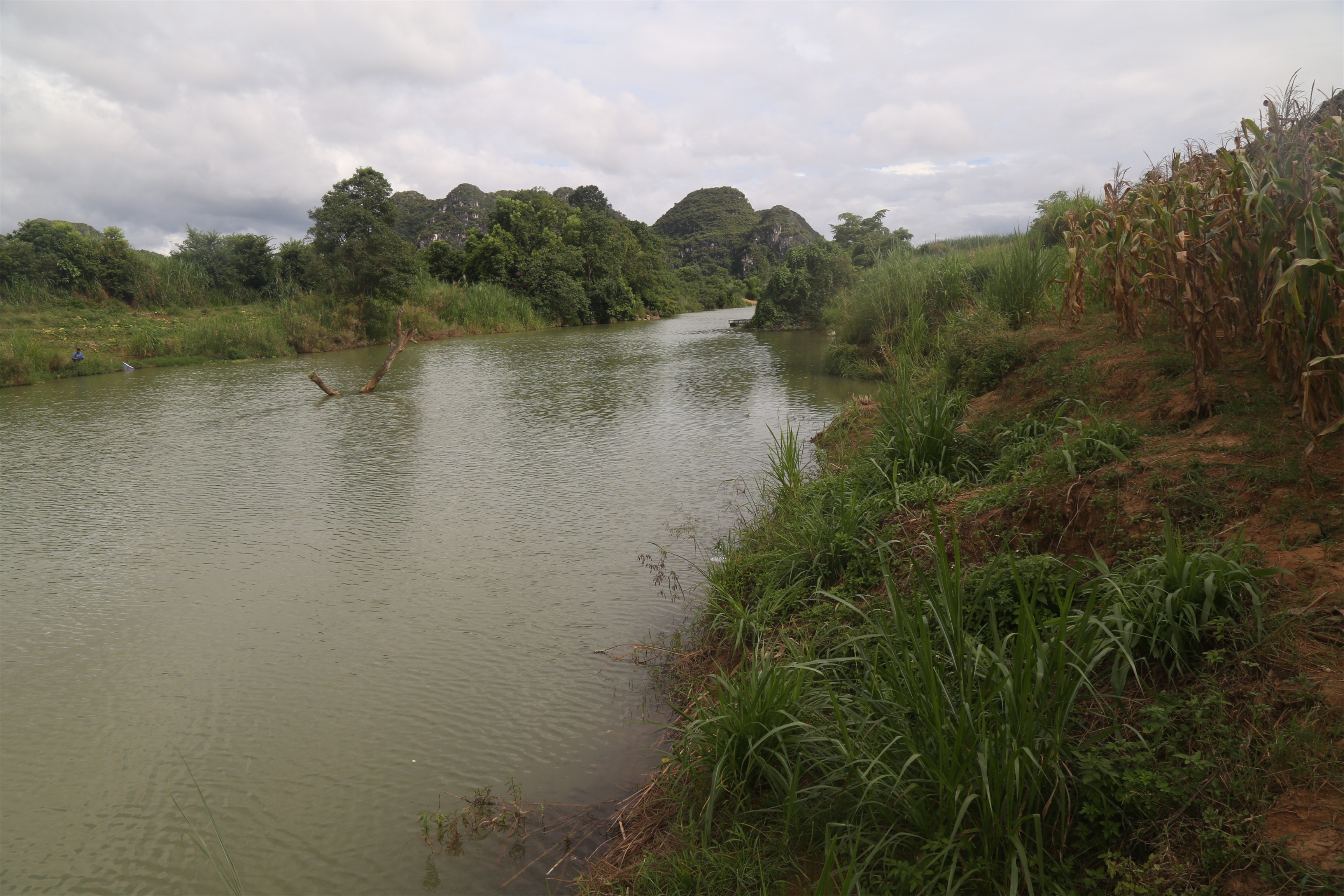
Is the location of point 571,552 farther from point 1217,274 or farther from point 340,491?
point 1217,274

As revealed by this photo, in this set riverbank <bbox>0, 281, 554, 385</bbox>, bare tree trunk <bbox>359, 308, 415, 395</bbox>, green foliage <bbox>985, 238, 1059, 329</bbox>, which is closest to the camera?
green foliage <bbox>985, 238, 1059, 329</bbox>

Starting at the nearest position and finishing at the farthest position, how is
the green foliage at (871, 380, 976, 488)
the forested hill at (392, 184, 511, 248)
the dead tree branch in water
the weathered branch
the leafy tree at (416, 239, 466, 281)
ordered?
1. the green foliage at (871, 380, 976, 488)
2. the weathered branch
3. the dead tree branch in water
4. the leafy tree at (416, 239, 466, 281)
5. the forested hill at (392, 184, 511, 248)

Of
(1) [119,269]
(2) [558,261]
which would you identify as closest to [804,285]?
(2) [558,261]

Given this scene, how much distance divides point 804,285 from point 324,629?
19.6m

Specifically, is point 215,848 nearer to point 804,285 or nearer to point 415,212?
point 804,285

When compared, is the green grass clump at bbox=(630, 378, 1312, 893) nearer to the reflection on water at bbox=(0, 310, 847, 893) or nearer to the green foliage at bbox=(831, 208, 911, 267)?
the reflection on water at bbox=(0, 310, 847, 893)

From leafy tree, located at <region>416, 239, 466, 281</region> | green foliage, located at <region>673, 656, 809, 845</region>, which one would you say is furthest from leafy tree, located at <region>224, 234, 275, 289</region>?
green foliage, located at <region>673, 656, 809, 845</region>

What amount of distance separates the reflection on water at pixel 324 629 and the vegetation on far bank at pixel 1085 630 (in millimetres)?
685

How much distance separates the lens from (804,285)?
70.9 ft

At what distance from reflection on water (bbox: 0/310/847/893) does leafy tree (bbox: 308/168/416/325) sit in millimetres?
15903

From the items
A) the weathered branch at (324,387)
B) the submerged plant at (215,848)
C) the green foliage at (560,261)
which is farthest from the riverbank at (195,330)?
the submerged plant at (215,848)

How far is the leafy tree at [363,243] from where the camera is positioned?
23984mm

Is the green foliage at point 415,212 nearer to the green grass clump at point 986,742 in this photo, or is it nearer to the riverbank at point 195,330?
the riverbank at point 195,330

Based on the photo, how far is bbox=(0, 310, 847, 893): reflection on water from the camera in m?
2.59
